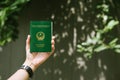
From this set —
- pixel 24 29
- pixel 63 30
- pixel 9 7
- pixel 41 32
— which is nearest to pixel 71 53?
pixel 63 30

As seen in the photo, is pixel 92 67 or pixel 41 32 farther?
pixel 92 67

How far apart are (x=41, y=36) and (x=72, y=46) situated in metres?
2.66

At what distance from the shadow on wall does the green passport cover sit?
260cm

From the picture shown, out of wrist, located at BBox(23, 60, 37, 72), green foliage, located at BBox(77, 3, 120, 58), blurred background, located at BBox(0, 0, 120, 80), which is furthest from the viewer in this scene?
blurred background, located at BBox(0, 0, 120, 80)

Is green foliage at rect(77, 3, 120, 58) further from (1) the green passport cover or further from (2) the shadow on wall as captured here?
(1) the green passport cover

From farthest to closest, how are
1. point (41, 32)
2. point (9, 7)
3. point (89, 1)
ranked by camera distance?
1. point (89, 1)
2. point (9, 7)
3. point (41, 32)

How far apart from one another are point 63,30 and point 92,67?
57cm

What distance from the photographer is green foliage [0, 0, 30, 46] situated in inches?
139

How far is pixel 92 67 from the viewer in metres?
4.61

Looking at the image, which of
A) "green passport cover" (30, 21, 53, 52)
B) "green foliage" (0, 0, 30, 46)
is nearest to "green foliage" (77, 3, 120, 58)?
"green foliage" (0, 0, 30, 46)

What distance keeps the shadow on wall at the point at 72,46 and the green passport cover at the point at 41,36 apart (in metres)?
2.60

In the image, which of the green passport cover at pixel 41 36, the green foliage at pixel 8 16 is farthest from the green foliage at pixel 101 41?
the green passport cover at pixel 41 36

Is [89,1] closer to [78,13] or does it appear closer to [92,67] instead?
[78,13]

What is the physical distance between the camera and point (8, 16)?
3605mm
